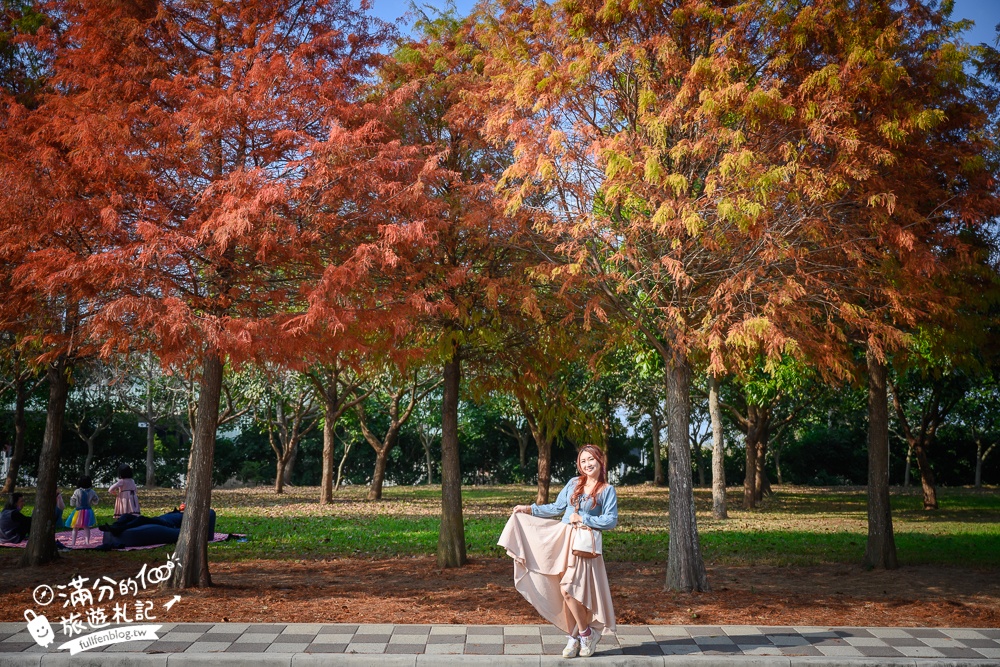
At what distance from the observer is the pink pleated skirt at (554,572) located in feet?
21.6

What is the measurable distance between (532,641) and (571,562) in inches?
42.9

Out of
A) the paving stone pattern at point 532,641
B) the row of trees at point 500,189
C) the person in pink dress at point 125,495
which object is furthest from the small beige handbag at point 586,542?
the person in pink dress at point 125,495

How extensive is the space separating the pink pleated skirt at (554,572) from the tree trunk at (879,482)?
7344 mm

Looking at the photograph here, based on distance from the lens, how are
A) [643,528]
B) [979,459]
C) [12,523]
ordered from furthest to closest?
1. [979,459]
2. [643,528]
3. [12,523]

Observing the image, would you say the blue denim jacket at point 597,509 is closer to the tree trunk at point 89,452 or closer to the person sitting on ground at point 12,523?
the person sitting on ground at point 12,523

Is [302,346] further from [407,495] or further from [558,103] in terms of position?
[407,495]

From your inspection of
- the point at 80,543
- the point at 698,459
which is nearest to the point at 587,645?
the point at 80,543

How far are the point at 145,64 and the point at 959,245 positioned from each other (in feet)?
34.4

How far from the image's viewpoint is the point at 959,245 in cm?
981

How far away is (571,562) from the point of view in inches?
→ 262

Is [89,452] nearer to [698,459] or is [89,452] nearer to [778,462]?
[698,459]

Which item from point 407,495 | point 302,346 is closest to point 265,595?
point 302,346

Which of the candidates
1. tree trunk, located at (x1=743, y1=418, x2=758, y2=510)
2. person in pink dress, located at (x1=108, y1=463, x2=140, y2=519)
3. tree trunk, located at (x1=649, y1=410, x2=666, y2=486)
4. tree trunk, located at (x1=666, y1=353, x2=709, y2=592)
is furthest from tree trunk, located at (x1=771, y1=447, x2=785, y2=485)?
person in pink dress, located at (x1=108, y1=463, x2=140, y2=519)

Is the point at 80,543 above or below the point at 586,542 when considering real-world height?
below
